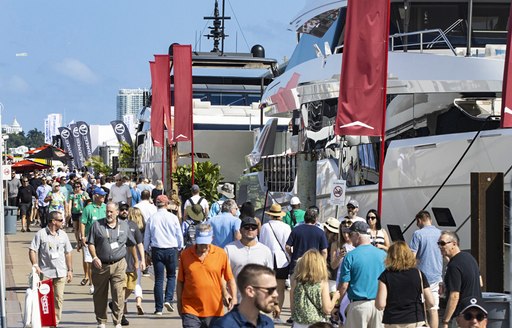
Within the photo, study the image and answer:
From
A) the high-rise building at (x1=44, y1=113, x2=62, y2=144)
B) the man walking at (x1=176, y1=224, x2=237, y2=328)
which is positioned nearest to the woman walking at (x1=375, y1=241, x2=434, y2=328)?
the man walking at (x1=176, y1=224, x2=237, y2=328)

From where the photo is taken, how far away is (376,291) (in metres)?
11.2

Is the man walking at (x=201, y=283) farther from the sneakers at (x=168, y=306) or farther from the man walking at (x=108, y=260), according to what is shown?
the sneakers at (x=168, y=306)

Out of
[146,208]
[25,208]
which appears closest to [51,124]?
[25,208]

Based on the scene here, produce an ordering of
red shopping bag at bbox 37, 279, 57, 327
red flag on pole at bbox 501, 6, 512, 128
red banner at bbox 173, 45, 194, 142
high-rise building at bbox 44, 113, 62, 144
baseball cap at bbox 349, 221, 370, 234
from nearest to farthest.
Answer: baseball cap at bbox 349, 221, 370, 234
red shopping bag at bbox 37, 279, 57, 327
red flag on pole at bbox 501, 6, 512, 128
red banner at bbox 173, 45, 194, 142
high-rise building at bbox 44, 113, 62, 144

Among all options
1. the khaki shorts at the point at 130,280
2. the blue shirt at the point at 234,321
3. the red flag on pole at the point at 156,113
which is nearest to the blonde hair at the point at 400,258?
the blue shirt at the point at 234,321

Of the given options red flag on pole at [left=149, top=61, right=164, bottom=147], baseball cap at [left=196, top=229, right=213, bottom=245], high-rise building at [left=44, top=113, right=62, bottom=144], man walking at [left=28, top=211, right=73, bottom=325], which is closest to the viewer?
baseball cap at [left=196, top=229, right=213, bottom=245]

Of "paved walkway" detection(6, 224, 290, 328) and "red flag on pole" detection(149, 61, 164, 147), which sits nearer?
"paved walkway" detection(6, 224, 290, 328)

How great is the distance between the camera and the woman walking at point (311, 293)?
11.0m

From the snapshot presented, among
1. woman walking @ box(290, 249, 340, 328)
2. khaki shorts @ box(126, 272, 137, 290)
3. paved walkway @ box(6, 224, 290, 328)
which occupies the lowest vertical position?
paved walkway @ box(6, 224, 290, 328)

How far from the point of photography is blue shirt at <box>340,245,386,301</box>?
11164 millimetres

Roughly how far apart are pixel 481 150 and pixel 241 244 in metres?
5.18

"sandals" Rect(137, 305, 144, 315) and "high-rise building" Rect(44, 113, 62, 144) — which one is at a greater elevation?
"high-rise building" Rect(44, 113, 62, 144)

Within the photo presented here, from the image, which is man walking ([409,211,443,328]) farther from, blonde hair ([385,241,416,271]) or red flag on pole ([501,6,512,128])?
blonde hair ([385,241,416,271])

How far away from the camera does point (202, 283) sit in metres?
11.2
